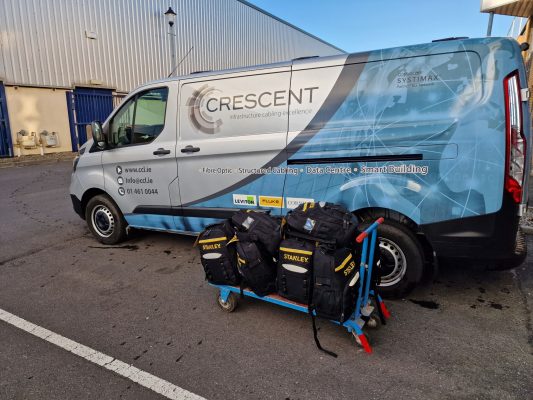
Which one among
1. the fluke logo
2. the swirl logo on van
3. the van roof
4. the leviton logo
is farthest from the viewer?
the swirl logo on van

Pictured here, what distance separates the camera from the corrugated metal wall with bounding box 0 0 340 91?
1329 cm

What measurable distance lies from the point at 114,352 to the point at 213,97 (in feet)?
8.85

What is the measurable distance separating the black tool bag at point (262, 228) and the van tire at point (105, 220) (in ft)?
8.44

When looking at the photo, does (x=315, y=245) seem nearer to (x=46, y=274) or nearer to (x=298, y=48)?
(x=46, y=274)

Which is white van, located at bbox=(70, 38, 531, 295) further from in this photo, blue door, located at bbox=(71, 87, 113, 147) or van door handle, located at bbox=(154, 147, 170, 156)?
blue door, located at bbox=(71, 87, 113, 147)

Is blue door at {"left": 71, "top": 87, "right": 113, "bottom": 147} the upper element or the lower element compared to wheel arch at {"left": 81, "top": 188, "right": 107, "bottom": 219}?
upper

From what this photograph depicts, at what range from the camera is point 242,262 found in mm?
2994

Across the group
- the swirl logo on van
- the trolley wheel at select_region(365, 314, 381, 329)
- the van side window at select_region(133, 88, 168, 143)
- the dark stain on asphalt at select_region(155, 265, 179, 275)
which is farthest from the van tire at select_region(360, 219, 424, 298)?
the van side window at select_region(133, 88, 168, 143)

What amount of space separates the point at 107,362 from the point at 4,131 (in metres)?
13.8

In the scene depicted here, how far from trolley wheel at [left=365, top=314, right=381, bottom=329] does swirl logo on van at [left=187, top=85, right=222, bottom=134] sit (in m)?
2.46

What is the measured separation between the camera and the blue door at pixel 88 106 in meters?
15.4

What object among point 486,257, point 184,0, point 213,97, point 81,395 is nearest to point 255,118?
point 213,97

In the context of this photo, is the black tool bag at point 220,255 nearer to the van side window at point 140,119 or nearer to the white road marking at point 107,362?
the white road marking at point 107,362

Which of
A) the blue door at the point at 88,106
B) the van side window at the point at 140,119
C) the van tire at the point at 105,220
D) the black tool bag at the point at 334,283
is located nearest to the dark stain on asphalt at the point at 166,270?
the van tire at the point at 105,220
